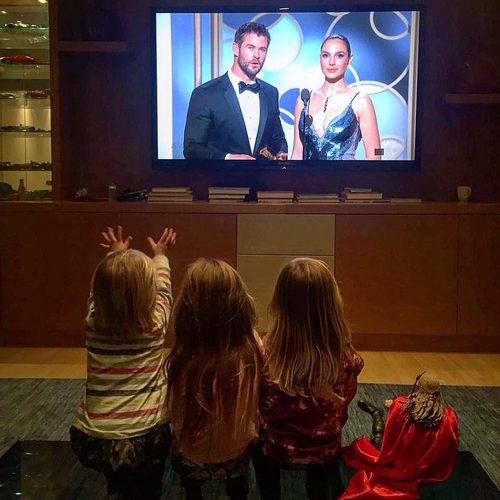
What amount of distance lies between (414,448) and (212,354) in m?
0.56

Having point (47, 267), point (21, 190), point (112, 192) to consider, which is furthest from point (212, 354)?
point (21, 190)

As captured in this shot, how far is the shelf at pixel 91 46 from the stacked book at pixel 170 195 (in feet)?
2.65

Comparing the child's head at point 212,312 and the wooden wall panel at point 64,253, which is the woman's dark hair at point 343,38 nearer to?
the wooden wall panel at point 64,253

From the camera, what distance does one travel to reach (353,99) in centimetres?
384

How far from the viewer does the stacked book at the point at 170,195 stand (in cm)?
376

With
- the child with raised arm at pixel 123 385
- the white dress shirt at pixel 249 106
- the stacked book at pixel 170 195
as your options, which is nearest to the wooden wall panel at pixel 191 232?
the stacked book at pixel 170 195

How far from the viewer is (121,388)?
69.9 inches

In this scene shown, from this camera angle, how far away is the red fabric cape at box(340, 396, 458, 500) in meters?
1.72

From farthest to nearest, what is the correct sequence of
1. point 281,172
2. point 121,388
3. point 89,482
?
point 281,172 < point 89,482 < point 121,388

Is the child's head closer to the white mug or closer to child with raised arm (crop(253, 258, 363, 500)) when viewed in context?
child with raised arm (crop(253, 258, 363, 500))

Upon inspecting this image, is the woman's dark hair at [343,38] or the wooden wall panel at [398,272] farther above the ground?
the woman's dark hair at [343,38]

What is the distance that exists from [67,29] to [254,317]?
2.80 m

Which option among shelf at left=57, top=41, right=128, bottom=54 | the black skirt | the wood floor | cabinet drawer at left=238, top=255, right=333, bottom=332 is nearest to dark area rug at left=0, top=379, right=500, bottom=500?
the wood floor

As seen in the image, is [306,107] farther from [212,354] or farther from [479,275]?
[212,354]
